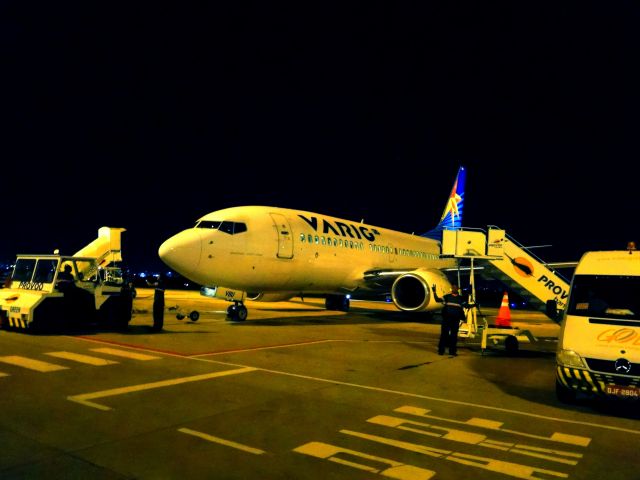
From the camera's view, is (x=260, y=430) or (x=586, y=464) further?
(x=260, y=430)

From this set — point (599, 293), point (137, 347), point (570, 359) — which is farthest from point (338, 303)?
point (570, 359)

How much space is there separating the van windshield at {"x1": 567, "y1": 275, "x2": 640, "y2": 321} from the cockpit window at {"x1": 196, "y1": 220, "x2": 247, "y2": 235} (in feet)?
33.1

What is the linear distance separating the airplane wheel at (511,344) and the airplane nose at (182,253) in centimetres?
812

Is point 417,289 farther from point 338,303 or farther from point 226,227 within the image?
point 226,227

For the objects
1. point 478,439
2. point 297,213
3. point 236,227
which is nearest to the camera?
point 478,439

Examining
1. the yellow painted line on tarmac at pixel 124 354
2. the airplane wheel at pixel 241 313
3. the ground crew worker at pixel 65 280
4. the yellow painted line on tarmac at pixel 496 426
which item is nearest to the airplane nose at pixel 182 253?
the airplane wheel at pixel 241 313

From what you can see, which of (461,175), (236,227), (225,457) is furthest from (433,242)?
(225,457)

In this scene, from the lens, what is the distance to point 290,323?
17.3 meters

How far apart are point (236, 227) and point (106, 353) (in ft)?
22.3

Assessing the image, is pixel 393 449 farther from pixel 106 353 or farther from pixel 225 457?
pixel 106 353

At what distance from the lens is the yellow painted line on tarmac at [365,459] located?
4445 millimetres

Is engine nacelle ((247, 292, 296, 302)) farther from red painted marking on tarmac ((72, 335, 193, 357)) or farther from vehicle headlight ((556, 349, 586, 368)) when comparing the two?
vehicle headlight ((556, 349, 586, 368))

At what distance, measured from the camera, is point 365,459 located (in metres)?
4.77

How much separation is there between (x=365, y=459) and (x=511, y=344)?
8.16 meters
